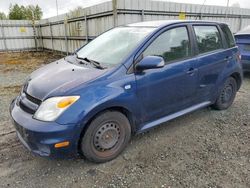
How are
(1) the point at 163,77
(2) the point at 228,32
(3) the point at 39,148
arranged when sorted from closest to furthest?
(3) the point at 39,148 → (1) the point at 163,77 → (2) the point at 228,32

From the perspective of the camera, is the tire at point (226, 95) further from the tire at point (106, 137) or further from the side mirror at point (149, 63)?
the tire at point (106, 137)

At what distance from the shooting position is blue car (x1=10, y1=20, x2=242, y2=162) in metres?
2.27

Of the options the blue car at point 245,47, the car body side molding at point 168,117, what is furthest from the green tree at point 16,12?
the car body side molding at point 168,117

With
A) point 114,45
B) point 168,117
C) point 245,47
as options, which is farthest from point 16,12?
point 168,117

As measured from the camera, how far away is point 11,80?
7.31m

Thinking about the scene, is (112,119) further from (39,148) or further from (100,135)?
(39,148)

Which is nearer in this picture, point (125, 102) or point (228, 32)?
point (125, 102)

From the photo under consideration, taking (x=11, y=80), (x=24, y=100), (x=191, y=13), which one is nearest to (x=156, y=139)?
(x=24, y=100)

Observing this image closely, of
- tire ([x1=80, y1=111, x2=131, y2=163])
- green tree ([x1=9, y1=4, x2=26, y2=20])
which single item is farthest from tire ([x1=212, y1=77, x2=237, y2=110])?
green tree ([x1=9, y1=4, x2=26, y2=20])

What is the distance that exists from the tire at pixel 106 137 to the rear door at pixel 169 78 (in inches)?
14.1

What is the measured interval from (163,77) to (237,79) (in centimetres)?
217

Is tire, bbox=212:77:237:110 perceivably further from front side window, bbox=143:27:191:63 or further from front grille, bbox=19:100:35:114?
front grille, bbox=19:100:35:114

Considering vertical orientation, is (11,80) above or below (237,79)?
below

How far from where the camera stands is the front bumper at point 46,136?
219cm
